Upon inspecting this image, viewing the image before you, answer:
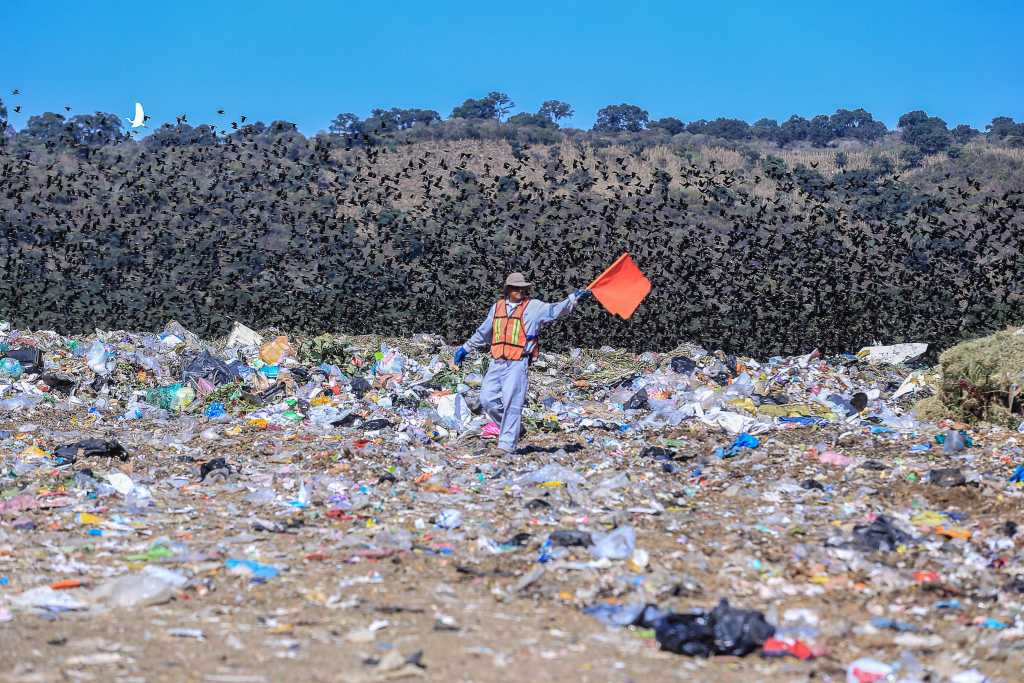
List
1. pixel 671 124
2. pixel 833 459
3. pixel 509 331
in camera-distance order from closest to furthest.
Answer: pixel 833 459, pixel 509 331, pixel 671 124

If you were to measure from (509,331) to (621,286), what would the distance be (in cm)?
96

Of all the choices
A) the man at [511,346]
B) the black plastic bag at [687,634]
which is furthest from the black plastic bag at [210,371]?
the black plastic bag at [687,634]

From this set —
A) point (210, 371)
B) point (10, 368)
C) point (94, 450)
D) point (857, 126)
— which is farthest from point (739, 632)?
point (857, 126)

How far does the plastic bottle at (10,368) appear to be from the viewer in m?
12.4

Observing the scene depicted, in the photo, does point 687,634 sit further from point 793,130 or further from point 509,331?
point 793,130

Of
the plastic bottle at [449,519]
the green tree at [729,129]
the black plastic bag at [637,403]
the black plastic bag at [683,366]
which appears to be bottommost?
the plastic bottle at [449,519]

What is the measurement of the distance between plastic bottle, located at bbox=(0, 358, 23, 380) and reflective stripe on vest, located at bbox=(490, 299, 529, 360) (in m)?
6.49

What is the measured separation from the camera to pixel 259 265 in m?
22.0

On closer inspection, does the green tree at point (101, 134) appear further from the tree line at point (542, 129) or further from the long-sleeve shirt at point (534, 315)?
the long-sleeve shirt at point (534, 315)

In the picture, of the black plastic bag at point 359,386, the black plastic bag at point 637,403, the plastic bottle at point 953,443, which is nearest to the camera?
the plastic bottle at point 953,443

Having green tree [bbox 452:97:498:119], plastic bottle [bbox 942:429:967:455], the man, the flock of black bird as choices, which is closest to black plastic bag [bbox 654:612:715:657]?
the man

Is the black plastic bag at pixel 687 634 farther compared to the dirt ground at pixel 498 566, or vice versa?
the black plastic bag at pixel 687 634

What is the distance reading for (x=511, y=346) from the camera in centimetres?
880

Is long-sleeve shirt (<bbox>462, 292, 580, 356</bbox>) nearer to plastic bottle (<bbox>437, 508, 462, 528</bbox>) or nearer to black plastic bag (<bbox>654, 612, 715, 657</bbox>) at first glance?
plastic bottle (<bbox>437, 508, 462, 528</bbox>)
